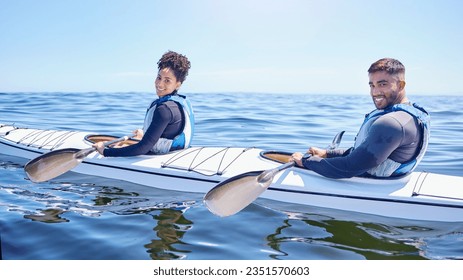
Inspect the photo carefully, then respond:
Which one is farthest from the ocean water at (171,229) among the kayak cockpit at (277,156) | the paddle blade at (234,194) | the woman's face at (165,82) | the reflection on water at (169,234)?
the woman's face at (165,82)

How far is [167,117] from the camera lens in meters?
3.96

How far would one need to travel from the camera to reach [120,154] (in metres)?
4.22

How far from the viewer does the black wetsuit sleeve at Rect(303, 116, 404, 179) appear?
3.01m

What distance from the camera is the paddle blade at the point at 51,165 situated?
412 cm

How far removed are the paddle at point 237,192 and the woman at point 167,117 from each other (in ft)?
2.97

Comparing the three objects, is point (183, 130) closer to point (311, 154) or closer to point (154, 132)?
point (154, 132)

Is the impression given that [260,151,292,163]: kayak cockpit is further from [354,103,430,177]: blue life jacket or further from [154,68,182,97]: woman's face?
[154,68,182,97]: woman's face

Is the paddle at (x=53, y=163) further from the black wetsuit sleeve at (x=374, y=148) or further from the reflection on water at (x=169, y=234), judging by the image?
the black wetsuit sleeve at (x=374, y=148)

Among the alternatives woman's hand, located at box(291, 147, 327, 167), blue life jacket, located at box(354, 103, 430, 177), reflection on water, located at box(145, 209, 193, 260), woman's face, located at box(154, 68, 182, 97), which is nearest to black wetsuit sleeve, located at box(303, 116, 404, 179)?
blue life jacket, located at box(354, 103, 430, 177)

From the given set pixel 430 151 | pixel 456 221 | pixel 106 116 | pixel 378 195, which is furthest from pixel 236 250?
pixel 106 116

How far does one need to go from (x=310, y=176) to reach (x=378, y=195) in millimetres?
543

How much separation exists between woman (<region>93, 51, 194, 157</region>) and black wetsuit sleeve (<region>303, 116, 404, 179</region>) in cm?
145

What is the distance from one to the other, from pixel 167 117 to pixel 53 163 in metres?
1.14
